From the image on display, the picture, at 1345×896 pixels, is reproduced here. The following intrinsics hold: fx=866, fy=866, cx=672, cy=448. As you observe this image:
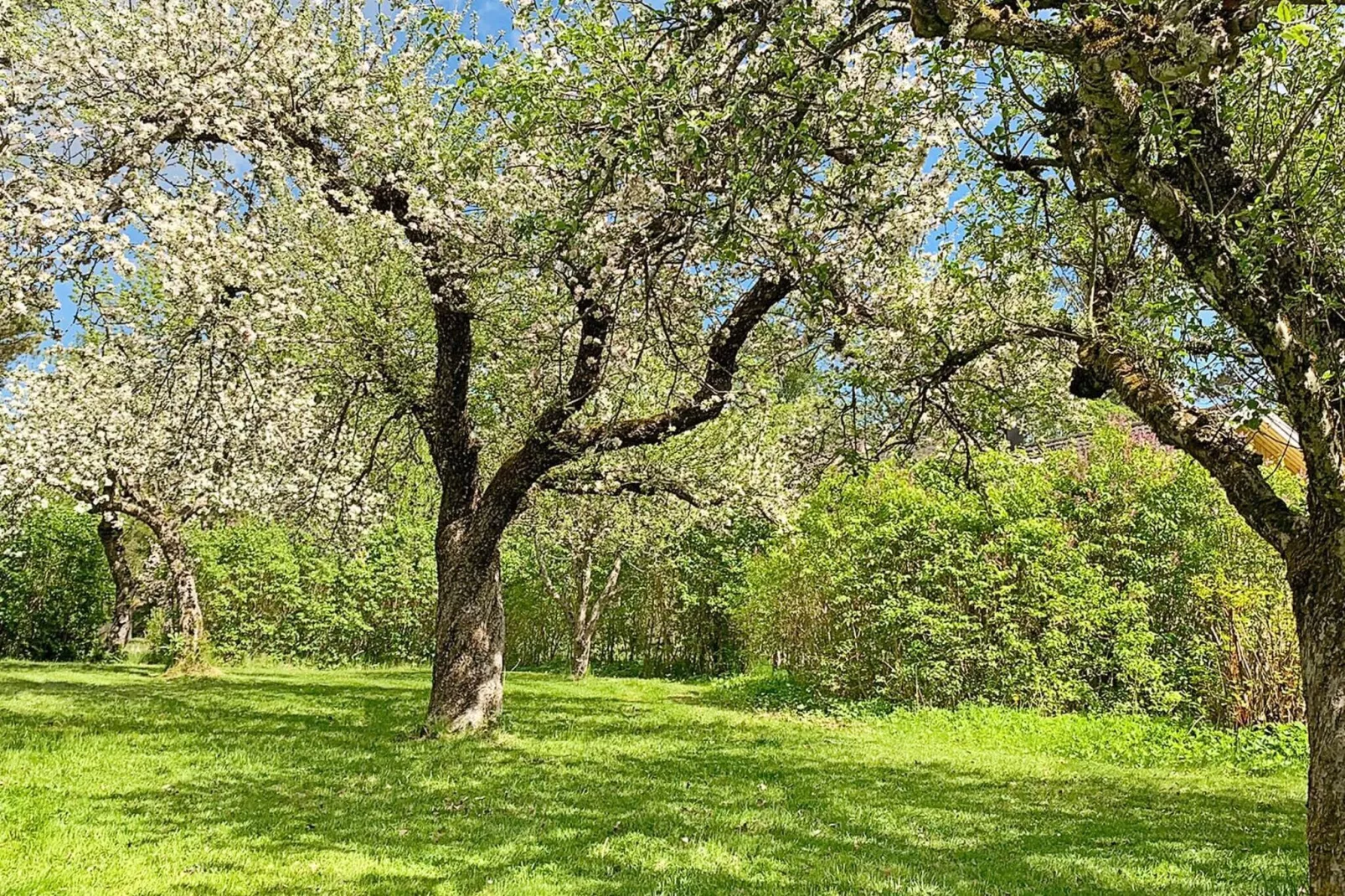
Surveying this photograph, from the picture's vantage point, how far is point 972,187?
22.7ft

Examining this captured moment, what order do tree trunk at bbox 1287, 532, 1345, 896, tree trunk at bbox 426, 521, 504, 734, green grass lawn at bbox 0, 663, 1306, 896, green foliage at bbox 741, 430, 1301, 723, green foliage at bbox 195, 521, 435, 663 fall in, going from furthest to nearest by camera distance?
1. green foliage at bbox 195, 521, 435, 663
2. green foliage at bbox 741, 430, 1301, 723
3. tree trunk at bbox 426, 521, 504, 734
4. green grass lawn at bbox 0, 663, 1306, 896
5. tree trunk at bbox 1287, 532, 1345, 896

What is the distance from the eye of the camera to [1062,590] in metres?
12.9

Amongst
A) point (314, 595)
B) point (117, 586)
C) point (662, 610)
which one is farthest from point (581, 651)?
point (117, 586)

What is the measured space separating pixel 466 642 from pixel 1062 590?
8631 mm

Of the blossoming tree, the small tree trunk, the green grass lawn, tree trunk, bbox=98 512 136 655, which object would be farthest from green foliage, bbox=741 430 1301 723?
tree trunk, bbox=98 512 136 655

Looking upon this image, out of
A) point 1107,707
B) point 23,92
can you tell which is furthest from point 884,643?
point 23,92

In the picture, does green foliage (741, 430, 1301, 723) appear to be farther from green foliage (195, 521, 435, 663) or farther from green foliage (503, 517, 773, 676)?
green foliage (195, 521, 435, 663)

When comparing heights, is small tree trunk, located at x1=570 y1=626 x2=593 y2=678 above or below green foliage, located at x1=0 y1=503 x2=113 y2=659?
below

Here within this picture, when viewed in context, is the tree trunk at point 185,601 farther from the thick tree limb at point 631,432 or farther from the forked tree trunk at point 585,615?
the thick tree limb at point 631,432

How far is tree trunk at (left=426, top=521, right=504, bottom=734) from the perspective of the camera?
1048 cm

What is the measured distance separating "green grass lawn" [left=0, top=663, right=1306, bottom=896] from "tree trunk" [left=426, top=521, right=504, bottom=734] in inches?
21.4

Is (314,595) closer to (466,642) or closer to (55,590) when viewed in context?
(55,590)

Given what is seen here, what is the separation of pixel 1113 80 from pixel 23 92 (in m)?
8.01

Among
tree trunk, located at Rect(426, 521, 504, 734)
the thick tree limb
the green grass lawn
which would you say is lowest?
the green grass lawn
